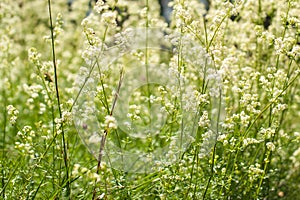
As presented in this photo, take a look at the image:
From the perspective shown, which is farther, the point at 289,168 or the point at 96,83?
the point at 289,168

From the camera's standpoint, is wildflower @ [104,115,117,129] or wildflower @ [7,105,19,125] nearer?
wildflower @ [104,115,117,129]

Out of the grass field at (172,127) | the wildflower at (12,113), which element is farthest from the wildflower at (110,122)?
the wildflower at (12,113)

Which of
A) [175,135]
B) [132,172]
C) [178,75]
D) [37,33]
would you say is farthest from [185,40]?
[37,33]

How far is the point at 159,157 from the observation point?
259cm

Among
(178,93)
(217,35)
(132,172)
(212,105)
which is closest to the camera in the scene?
(217,35)

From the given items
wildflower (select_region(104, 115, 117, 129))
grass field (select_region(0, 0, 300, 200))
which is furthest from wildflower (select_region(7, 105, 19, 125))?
wildflower (select_region(104, 115, 117, 129))

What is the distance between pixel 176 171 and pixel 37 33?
408 centimetres

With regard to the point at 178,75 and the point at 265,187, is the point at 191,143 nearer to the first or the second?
the point at 178,75

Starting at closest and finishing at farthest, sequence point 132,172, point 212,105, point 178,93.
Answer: point 178,93
point 132,172
point 212,105

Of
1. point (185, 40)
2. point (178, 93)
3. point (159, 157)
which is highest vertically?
point (185, 40)

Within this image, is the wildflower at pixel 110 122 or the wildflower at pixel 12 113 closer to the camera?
the wildflower at pixel 110 122

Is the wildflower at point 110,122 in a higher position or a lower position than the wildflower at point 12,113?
higher

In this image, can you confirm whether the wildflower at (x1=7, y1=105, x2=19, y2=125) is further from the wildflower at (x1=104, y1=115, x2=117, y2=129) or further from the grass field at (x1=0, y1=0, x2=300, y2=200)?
the wildflower at (x1=104, y1=115, x2=117, y2=129)

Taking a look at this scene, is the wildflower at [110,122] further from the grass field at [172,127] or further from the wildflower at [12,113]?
the wildflower at [12,113]
